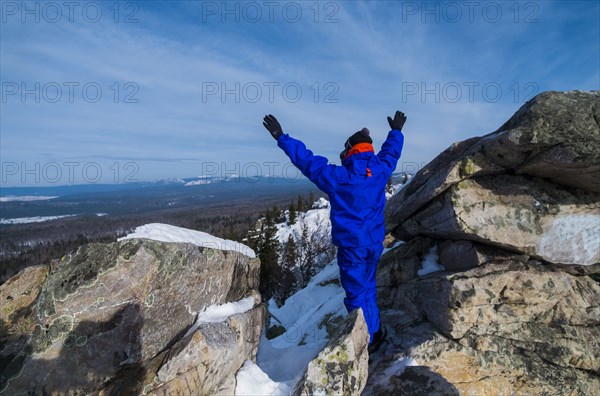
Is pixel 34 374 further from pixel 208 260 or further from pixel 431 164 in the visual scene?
pixel 431 164

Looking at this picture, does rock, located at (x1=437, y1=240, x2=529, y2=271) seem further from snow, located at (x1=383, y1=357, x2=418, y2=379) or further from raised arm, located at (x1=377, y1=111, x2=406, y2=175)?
raised arm, located at (x1=377, y1=111, x2=406, y2=175)

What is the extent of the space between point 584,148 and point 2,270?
138 meters

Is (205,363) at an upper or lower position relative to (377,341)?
upper

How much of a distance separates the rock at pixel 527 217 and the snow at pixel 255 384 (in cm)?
525

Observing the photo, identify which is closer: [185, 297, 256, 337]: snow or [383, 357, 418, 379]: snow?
[185, 297, 256, 337]: snow

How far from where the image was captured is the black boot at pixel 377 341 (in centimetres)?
708

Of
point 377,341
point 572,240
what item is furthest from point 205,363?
point 572,240

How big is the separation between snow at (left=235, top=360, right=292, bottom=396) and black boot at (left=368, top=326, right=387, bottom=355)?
7.94 feet

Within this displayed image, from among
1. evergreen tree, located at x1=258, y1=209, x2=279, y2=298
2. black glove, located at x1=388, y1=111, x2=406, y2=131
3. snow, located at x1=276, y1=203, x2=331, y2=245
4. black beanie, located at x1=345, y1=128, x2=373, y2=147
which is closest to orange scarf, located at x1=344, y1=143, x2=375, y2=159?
black beanie, located at x1=345, y1=128, x2=373, y2=147

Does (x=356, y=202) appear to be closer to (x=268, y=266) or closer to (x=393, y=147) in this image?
(x=393, y=147)

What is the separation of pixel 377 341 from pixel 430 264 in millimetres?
2877

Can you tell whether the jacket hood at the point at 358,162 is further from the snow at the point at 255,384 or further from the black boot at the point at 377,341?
the snow at the point at 255,384

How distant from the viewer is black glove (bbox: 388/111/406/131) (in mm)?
7262

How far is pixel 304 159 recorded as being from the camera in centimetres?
629
